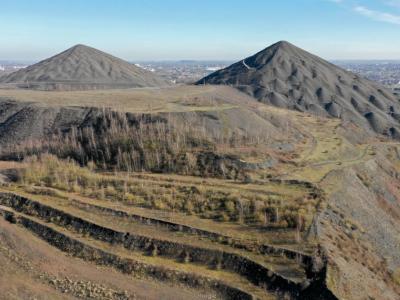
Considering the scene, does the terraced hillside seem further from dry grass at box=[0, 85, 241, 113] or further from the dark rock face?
the dark rock face

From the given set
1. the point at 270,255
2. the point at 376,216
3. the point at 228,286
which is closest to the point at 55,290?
the point at 228,286

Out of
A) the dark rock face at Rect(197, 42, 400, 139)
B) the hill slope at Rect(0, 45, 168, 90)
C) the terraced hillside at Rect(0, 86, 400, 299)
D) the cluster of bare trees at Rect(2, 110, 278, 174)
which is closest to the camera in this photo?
the terraced hillside at Rect(0, 86, 400, 299)

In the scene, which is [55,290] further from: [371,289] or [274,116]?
[274,116]

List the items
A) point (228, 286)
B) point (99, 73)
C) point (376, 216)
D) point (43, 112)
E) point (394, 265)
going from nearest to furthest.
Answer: point (228, 286)
point (394, 265)
point (376, 216)
point (43, 112)
point (99, 73)

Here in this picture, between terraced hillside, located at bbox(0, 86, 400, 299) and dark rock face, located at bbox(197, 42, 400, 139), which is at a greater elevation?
dark rock face, located at bbox(197, 42, 400, 139)

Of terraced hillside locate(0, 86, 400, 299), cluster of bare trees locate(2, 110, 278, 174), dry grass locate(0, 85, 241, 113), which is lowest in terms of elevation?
terraced hillside locate(0, 86, 400, 299)

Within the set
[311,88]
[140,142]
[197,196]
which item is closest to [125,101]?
[140,142]

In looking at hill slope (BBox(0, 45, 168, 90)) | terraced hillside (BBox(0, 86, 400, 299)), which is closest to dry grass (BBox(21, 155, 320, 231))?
terraced hillside (BBox(0, 86, 400, 299))

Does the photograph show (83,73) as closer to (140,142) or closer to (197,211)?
(140,142)
